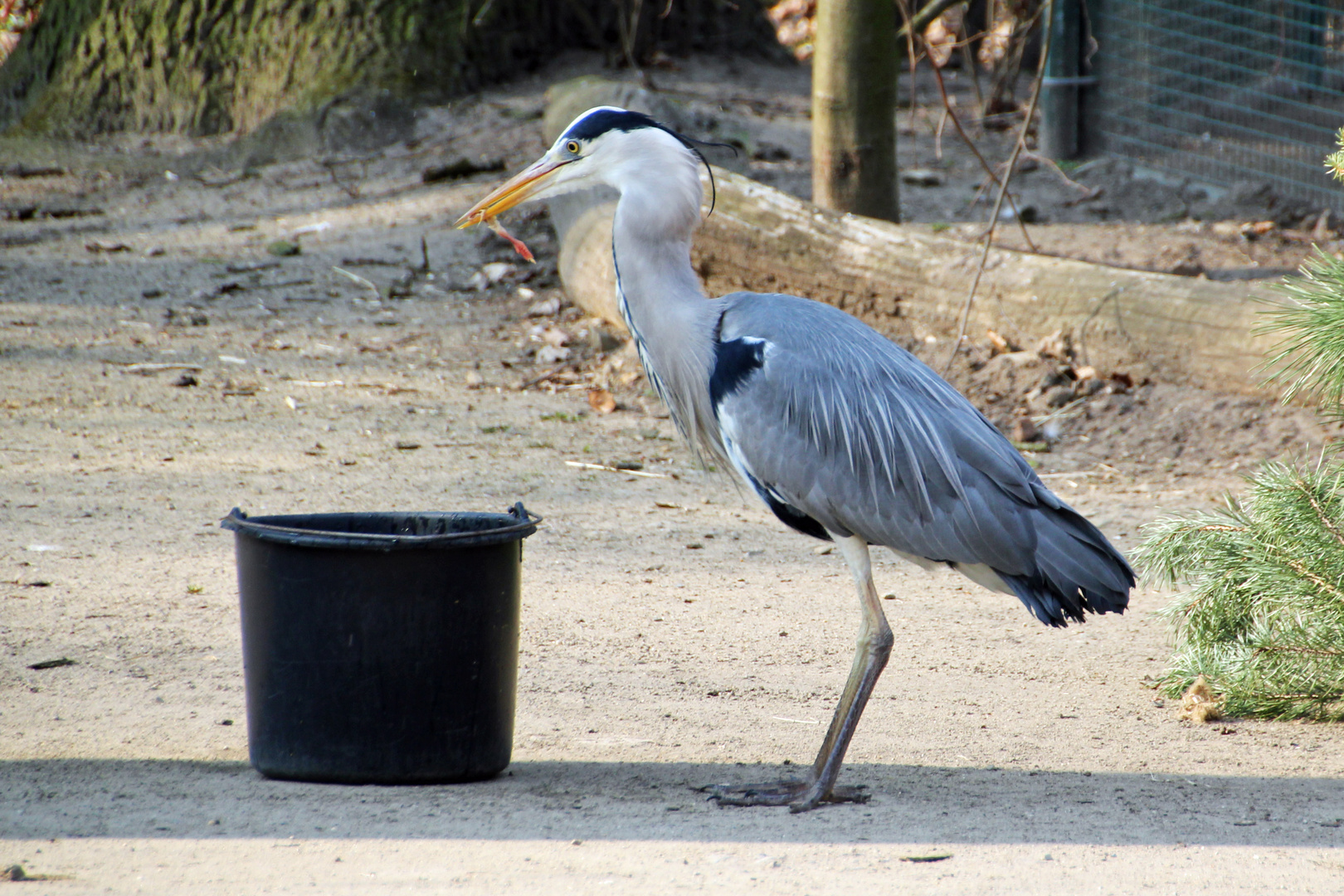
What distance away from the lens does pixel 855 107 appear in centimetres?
760

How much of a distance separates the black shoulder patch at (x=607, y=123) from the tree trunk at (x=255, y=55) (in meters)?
7.73

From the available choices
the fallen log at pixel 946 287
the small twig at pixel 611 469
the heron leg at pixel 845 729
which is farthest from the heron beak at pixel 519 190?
the fallen log at pixel 946 287

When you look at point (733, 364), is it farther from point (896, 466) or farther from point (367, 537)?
point (367, 537)

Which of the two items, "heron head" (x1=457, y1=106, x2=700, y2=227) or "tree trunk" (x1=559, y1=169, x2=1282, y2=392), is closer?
"heron head" (x1=457, y1=106, x2=700, y2=227)

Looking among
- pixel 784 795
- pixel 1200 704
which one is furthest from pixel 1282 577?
pixel 784 795

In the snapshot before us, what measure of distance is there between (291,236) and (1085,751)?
734 cm

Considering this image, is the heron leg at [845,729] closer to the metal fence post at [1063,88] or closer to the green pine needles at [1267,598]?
the green pine needles at [1267,598]

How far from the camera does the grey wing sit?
3416 mm

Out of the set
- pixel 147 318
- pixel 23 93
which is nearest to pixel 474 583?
pixel 147 318

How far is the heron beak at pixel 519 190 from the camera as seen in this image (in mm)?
3879

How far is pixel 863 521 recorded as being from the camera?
348cm

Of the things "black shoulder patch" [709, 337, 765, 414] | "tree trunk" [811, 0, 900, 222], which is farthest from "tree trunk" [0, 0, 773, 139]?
"black shoulder patch" [709, 337, 765, 414]

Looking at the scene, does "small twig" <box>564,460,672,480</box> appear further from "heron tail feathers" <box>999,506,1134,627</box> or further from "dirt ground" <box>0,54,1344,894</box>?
"heron tail feathers" <box>999,506,1134,627</box>

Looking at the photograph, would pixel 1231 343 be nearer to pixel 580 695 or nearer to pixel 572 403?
pixel 572 403
